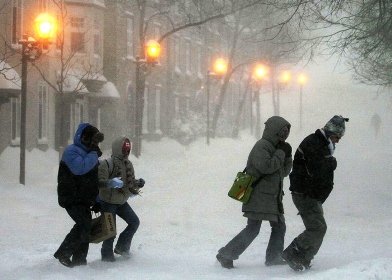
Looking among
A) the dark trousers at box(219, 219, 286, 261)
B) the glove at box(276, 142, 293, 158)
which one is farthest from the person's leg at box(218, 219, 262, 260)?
the glove at box(276, 142, 293, 158)

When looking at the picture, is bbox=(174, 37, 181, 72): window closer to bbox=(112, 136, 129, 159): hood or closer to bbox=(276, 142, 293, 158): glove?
bbox=(112, 136, 129, 159): hood

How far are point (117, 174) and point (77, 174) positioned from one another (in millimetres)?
750

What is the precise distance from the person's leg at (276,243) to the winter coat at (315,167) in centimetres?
63

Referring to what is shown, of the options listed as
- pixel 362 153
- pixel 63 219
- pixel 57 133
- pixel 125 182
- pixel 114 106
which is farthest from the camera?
pixel 362 153

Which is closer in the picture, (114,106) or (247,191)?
(247,191)

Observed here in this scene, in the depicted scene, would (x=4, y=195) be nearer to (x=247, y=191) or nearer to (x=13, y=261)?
(x=13, y=261)

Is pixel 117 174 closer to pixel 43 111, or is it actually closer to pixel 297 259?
pixel 297 259

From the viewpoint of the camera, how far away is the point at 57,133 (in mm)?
26469

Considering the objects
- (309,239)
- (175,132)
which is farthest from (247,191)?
(175,132)

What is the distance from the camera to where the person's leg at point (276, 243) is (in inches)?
324

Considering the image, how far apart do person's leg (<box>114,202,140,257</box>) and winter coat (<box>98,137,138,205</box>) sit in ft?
0.53

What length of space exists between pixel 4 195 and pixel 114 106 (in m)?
17.0

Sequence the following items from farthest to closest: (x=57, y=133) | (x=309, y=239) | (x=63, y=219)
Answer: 1. (x=57, y=133)
2. (x=63, y=219)
3. (x=309, y=239)

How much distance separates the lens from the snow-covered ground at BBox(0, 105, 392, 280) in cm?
782
